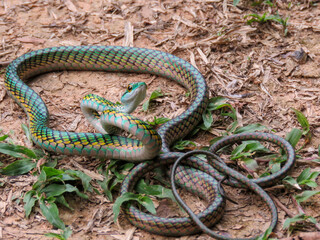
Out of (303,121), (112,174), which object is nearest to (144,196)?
(112,174)

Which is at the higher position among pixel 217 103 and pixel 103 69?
pixel 103 69

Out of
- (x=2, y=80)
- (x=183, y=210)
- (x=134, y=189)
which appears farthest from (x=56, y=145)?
(x=2, y=80)

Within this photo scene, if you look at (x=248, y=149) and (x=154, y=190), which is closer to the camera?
(x=154, y=190)

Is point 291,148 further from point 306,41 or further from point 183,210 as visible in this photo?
point 306,41

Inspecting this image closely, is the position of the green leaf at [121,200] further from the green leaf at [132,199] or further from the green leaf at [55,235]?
the green leaf at [55,235]

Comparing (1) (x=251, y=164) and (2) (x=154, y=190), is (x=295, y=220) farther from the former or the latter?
(2) (x=154, y=190)
